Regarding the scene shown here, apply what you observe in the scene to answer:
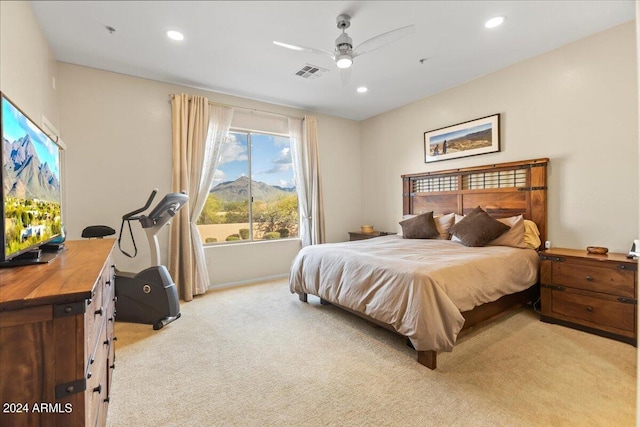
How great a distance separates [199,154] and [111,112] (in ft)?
3.61

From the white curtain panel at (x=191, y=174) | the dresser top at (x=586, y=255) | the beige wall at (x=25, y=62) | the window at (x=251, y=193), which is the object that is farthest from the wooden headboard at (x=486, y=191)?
the beige wall at (x=25, y=62)

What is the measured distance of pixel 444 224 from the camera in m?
4.08

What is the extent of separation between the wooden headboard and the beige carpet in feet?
4.41

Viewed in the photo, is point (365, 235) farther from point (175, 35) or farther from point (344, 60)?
point (175, 35)

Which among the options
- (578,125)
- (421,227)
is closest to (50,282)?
(421,227)

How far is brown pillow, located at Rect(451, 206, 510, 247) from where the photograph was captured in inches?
133

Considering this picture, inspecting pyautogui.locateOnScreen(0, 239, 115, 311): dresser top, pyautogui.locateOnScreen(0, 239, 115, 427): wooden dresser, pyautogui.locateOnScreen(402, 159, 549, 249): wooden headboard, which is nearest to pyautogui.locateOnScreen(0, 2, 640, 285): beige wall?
pyautogui.locateOnScreen(402, 159, 549, 249): wooden headboard

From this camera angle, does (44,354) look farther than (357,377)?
No

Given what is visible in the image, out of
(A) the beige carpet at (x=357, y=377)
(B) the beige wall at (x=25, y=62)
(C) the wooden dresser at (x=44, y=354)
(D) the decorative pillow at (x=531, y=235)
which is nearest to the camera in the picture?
(C) the wooden dresser at (x=44, y=354)

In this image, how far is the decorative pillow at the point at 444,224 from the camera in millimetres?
4009

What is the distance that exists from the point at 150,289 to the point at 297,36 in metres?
3.00

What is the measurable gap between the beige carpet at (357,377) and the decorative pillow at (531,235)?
83 centimetres

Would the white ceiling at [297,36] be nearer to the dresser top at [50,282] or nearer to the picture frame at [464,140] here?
the picture frame at [464,140]

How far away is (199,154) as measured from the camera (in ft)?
13.3
